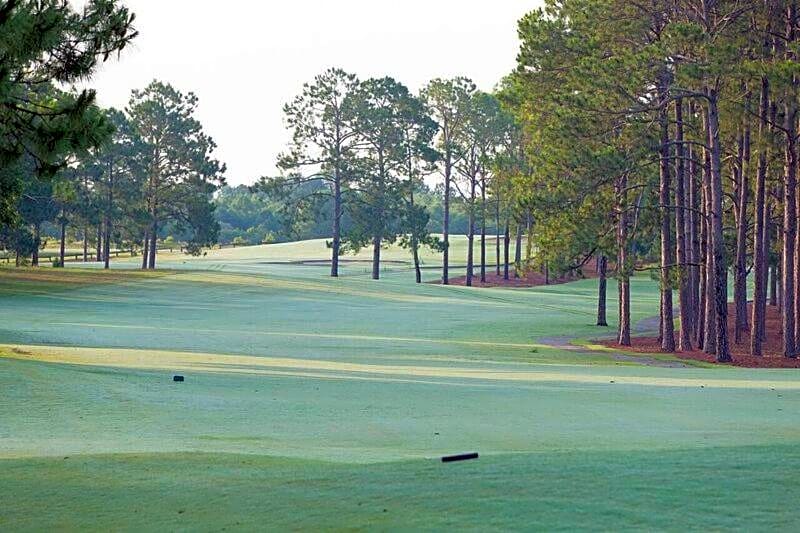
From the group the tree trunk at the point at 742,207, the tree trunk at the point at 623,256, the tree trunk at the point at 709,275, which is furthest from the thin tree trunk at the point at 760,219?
the tree trunk at the point at 623,256

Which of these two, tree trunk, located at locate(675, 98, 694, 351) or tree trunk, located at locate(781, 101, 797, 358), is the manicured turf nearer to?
tree trunk, located at locate(781, 101, 797, 358)

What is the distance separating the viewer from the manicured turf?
6734 millimetres

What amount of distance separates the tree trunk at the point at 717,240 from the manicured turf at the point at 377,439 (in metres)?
4.03

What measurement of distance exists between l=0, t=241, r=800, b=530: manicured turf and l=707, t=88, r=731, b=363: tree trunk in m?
4.03

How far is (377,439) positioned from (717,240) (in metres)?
25.0

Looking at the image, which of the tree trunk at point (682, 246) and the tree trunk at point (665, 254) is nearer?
the tree trunk at point (665, 254)

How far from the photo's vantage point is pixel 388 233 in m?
82.4

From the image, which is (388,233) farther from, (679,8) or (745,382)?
(745,382)

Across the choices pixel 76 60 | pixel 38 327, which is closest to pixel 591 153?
pixel 38 327

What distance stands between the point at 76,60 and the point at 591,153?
79.1 feet

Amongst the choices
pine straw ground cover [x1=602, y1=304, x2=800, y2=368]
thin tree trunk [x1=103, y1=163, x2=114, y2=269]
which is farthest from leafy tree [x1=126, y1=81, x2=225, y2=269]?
pine straw ground cover [x1=602, y1=304, x2=800, y2=368]

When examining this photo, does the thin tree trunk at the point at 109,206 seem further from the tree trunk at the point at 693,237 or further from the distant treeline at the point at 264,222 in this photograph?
the distant treeline at the point at 264,222

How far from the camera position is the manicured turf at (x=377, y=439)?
22.1 feet

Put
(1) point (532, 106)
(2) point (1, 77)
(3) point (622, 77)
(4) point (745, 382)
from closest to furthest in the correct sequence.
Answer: (2) point (1, 77)
(4) point (745, 382)
(3) point (622, 77)
(1) point (532, 106)
